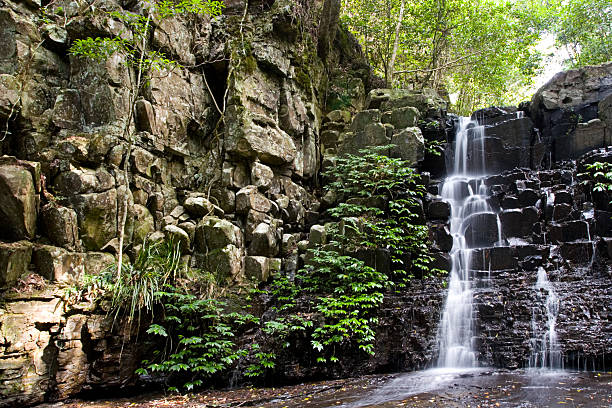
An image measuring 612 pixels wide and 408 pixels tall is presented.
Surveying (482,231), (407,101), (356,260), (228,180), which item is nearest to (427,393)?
(356,260)

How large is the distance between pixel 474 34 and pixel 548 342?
1454 cm

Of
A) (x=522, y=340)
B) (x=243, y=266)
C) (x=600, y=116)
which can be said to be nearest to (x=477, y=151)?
(x=600, y=116)

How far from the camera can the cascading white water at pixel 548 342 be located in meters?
6.52

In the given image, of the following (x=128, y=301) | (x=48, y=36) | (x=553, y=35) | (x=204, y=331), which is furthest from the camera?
(x=553, y=35)

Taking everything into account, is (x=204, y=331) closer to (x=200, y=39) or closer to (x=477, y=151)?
(x=200, y=39)

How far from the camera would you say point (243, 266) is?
28.9ft

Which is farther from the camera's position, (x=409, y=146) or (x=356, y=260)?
(x=409, y=146)

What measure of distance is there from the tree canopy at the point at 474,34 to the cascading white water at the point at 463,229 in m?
5.94

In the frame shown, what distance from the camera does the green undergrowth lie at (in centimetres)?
669

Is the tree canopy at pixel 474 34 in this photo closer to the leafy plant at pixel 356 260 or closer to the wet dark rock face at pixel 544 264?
the leafy plant at pixel 356 260

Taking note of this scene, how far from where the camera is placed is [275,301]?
27.4ft

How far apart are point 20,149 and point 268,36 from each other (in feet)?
23.1

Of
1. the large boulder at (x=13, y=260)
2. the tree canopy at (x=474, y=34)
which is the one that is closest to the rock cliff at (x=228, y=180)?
the large boulder at (x=13, y=260)

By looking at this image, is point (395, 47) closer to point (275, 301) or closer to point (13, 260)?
point (275, 301)
